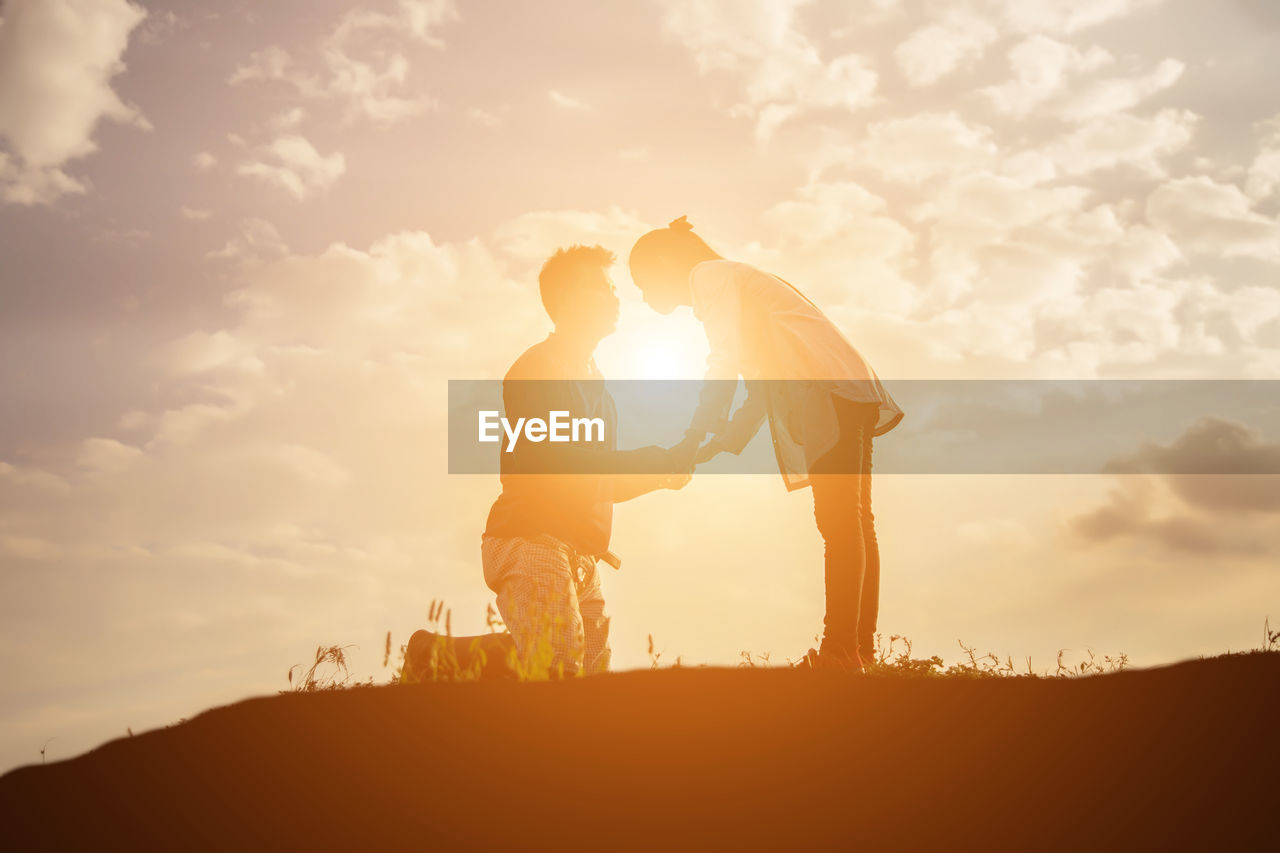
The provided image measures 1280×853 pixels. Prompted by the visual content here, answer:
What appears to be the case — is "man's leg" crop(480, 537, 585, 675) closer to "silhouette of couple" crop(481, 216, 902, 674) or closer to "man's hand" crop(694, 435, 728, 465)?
"silhouette of couple" crop(481, 216, 902, 674)

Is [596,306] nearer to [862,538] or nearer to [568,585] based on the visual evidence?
[568,585]

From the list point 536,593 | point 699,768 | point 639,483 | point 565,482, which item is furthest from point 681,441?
point 699,768

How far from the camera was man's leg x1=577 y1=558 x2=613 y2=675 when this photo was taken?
6.93 m

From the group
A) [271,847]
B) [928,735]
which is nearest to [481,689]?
[271,847]

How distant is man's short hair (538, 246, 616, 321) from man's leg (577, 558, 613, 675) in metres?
1.83

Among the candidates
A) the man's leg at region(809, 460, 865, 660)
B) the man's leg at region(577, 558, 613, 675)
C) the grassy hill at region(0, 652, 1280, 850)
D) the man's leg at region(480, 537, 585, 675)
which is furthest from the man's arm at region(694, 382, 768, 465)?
the grassy hill at region(0, 652, 1280, 850)

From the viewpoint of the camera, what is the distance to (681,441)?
7.28 m

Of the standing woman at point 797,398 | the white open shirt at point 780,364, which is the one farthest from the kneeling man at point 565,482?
the white open shirt at point 780,364

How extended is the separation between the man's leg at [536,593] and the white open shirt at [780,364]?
1.49m

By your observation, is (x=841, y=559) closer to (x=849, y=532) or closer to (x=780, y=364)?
(x=849, y=532)

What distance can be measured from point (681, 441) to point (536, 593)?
1.62 m

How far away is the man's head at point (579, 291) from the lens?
7.05 m

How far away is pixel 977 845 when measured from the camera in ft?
12.3

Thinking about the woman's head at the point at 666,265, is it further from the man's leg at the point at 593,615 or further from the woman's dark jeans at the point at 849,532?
the man's leg at the point at 593,615
